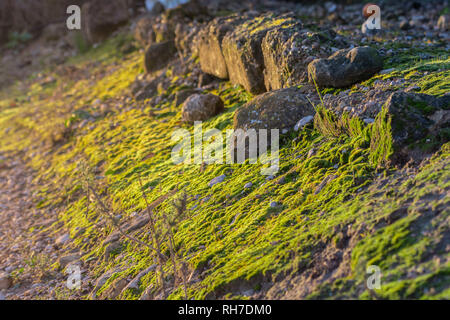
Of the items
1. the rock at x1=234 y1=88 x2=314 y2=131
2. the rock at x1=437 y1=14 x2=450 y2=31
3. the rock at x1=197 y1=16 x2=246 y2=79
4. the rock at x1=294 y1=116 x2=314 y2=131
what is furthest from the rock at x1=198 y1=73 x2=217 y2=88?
the rock at x1=437 y1=14 x2=450 y2=31

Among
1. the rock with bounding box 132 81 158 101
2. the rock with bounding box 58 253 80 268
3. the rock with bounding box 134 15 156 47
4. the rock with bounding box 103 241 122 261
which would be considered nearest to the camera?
the rock with bounding box 103 241 122 261

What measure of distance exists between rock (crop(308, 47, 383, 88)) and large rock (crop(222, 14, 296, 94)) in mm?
1126

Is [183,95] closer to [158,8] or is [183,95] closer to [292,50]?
[292,50]

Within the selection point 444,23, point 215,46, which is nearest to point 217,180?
point 215,46

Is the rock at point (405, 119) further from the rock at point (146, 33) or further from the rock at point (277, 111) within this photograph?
the rock at point (146, 33)

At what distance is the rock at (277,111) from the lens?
398 centimetres

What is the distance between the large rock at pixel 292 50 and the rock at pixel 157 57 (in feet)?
10.6

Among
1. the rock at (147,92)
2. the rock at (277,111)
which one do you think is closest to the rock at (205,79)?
the rock at (147,92)

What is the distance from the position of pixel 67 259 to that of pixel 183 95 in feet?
9.78

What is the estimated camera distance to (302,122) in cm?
390

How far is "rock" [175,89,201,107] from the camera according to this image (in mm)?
6204

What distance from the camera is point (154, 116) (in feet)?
→ 20.7

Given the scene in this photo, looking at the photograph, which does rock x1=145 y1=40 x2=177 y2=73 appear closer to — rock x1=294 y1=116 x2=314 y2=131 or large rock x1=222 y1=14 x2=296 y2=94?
large rock x1=222 y1=14 x2=296 y2=94
